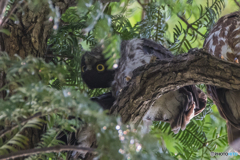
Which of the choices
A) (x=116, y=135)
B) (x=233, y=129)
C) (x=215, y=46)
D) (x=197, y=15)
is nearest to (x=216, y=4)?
(x=197, y=15)

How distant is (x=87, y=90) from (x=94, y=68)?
0.42 ft

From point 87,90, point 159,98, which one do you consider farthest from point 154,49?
point 87,90

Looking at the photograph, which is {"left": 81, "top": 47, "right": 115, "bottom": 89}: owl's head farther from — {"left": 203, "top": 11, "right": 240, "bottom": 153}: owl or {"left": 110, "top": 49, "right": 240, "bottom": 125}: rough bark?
{"left": 203, "top": 11, "right": 240, "bottom": 153}: owl

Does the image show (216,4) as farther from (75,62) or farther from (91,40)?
(75,62)

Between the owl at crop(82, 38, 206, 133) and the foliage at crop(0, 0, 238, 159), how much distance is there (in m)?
0.07

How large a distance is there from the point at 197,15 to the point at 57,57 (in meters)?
0.76

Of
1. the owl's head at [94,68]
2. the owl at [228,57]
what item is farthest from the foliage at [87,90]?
the owl at [228,57]

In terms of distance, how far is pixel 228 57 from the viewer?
0.85 metres

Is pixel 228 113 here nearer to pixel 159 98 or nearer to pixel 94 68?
pixel 159 98

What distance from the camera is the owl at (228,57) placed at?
2.55 ft

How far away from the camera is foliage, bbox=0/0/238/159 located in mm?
320

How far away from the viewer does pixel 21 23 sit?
680 mm

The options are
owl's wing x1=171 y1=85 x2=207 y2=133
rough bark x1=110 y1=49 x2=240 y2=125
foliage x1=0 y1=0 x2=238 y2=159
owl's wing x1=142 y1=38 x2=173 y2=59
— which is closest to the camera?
foliage x1=0 y1=0 x2=238 y2=159

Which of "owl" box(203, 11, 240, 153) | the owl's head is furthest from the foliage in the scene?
"owl" box(203, 11, 240, 153)
